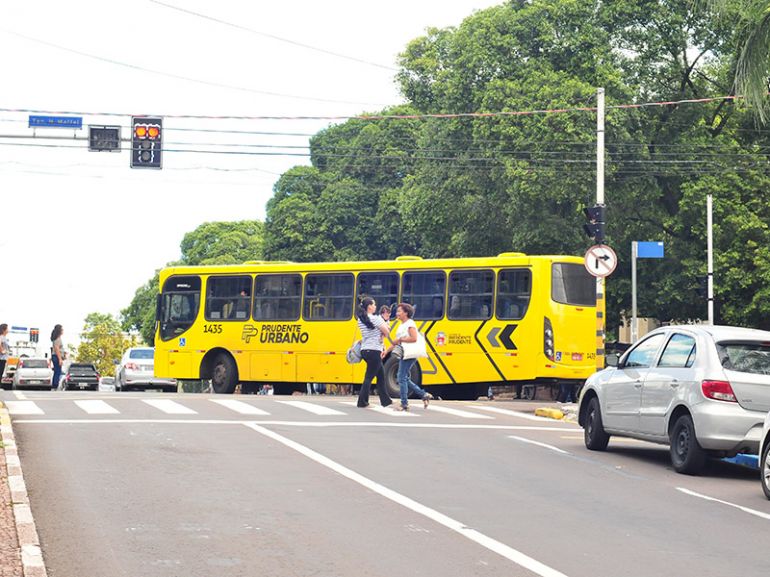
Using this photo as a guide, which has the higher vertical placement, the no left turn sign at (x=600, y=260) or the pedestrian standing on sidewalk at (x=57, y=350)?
the no left turn sign at (x=600, y=260)

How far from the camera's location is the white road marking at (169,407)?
2062 centimetres

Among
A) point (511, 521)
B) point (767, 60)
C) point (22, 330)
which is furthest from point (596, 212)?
point (22, 330)

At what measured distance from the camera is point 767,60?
1942 centimetres

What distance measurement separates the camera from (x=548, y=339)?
28.0m

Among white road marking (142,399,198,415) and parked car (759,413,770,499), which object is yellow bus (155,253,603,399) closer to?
white road marking (142,399,198,415)

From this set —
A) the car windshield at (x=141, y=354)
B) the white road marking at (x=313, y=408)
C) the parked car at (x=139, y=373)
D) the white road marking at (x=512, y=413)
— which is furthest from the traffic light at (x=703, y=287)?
the car windshield at (x=141, y=354)

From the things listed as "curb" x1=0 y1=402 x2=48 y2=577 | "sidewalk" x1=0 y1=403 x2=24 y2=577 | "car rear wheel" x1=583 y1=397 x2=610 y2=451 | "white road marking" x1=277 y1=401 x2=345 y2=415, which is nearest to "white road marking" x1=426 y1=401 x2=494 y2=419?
"white road marking" x1=277 y1=401 x2=345 y2=415

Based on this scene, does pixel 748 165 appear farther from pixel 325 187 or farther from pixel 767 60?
pixel 325 187

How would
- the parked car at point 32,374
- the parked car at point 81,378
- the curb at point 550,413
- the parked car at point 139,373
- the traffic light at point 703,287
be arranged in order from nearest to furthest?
the curb at point 550,413 → the traffic light at point 703,287 → the parked car at point 139,373 → the parked car at point 81,378 → the parked car at point 32,374

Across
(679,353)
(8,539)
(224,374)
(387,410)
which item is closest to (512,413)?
(387,410)

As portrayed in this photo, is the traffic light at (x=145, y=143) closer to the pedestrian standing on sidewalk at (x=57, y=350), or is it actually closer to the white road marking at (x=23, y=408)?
the pedestrian standing on sidewalk at (x=57, y=350)

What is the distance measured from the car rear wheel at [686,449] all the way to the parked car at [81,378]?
176ft

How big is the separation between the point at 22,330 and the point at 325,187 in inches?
2524

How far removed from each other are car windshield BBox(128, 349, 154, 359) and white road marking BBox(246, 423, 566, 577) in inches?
1153
